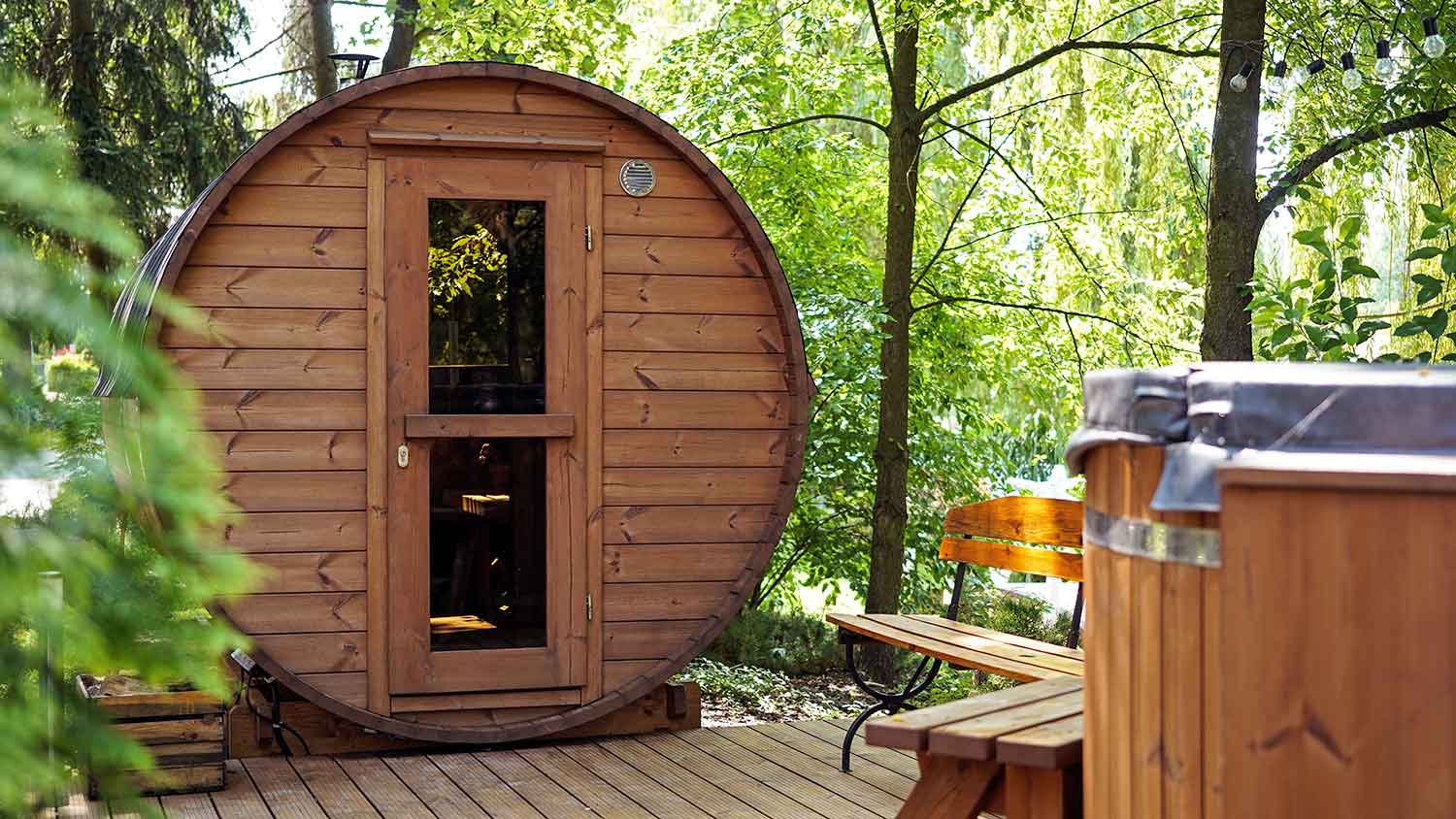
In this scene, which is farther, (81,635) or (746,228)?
(746,228)

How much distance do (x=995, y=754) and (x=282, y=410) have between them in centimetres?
331

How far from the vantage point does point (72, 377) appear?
1221 mm

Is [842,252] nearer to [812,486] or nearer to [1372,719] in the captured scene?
[812,486]

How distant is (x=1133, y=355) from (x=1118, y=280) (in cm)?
65

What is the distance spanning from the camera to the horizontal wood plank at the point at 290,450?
220 inches

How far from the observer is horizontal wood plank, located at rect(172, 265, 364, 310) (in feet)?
18.1

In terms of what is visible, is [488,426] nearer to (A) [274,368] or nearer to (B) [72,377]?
(A) [274,368]

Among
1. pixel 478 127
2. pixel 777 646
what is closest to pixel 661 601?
pixel 478 127

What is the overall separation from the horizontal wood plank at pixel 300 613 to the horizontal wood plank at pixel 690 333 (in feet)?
4.64

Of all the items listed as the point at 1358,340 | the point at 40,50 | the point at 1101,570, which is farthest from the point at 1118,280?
the point at 40,50

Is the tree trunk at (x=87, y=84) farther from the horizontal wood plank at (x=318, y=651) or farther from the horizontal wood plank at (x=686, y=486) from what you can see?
the horizontal wood plank at (x=686, y=486)

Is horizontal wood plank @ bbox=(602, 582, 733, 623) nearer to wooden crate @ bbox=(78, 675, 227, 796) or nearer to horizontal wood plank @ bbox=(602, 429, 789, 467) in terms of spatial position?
horizontal wood plank @ bbox=(602, 429, 789, 467)

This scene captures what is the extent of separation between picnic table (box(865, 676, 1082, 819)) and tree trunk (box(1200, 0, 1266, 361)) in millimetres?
2149

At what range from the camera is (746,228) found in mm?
6020
